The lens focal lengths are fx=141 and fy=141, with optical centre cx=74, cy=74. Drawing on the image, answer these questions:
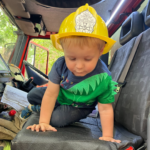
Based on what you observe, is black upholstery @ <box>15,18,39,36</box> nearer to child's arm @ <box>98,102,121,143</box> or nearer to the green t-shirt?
the green t-shirt

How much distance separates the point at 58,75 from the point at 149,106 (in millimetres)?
484

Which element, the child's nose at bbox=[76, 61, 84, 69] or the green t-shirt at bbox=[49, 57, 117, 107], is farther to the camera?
the green t-shirt at bbox=[49, 57, 117, 107]

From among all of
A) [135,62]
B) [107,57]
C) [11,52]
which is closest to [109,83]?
[135,62]

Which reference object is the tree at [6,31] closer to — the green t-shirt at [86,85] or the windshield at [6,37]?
the windshield at [6,37]

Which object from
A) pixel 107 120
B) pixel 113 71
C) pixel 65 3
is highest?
pixel 65 3

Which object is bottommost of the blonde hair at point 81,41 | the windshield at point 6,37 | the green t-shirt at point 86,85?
the green t-shirt at point 86,85

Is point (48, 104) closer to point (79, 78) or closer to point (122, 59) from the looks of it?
point (79, 78)

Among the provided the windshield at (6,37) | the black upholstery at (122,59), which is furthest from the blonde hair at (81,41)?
the windshield at (6,37)

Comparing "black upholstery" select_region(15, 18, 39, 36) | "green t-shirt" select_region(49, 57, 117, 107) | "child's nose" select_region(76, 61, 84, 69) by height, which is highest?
"black upholstery" select_region(15, 18, 39, 36)

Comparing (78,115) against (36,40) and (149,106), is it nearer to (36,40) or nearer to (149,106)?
(149,106)

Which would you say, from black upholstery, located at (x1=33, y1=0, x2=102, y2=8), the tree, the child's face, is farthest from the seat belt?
the tree

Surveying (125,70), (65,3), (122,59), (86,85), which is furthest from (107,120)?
(65,3)

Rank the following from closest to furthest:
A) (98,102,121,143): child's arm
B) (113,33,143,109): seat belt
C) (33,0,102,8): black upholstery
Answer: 1. (98,102,121,143): child's arm
2. (113,33,143,109): seat belt
3. (33,0,102,8): black upholstery

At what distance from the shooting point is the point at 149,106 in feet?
2.12
